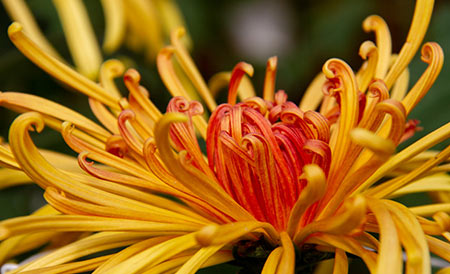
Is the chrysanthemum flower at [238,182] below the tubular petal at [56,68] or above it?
below

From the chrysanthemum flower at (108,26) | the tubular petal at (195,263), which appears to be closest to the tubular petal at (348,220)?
the tubular petal at (195,263)

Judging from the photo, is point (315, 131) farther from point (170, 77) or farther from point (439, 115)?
point (439, 115)

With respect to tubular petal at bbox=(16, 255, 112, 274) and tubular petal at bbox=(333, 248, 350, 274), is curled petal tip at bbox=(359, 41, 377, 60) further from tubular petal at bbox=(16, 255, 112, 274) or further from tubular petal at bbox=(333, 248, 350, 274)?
tubular petal at bbox=(16, 255, 112, 274)

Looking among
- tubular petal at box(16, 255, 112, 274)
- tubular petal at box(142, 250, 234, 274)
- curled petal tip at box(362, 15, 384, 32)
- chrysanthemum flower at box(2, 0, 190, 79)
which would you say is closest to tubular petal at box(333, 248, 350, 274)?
tubular petal at box(142, 250, 234, 274)

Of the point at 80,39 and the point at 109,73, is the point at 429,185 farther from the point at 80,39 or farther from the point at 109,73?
the point at 80,39

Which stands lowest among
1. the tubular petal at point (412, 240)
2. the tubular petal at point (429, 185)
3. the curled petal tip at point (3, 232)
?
the tubular petal at point (429, 185)

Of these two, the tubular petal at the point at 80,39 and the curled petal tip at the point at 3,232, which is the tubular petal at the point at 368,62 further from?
the tubular petal at the point at 80,39

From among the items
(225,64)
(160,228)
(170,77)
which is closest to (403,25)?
(225,64)
